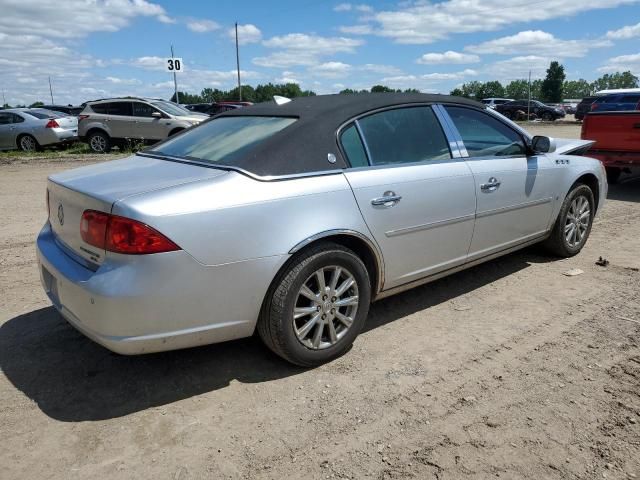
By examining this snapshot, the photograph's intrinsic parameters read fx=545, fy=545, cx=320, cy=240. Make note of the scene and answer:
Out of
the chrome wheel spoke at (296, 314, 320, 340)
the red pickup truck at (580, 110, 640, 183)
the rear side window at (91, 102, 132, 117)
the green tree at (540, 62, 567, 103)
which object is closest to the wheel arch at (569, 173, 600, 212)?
the chrome wheel spoke at (296, 314, 320, 340)

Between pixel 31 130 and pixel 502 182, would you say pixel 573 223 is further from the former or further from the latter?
pixel 31 130

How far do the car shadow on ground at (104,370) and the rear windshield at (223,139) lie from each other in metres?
1.24

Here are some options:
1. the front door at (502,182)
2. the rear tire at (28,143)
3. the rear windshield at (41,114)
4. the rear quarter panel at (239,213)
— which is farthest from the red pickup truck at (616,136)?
the rear tire at (28,143)

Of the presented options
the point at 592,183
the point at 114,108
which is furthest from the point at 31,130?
the point at 592,183

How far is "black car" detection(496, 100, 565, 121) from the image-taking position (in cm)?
4003

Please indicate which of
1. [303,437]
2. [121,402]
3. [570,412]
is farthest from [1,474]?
[570,412]

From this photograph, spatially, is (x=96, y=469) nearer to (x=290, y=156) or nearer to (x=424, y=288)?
(x=290, y=156)

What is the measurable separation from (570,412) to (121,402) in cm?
236

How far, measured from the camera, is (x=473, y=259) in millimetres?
4258

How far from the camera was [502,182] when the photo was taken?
169 inches

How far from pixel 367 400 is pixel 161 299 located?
1.21 metres

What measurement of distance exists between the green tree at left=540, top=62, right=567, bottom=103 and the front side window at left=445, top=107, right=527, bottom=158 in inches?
3021

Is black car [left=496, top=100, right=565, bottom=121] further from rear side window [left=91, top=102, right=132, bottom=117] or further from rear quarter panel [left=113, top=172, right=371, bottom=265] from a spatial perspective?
rear quarter panel [left=113, top=172, right=371, bottom=265]

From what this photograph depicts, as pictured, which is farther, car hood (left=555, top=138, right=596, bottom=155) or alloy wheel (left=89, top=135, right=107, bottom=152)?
alloy wheel (left=89, top=135, right=107, bottom=152)
